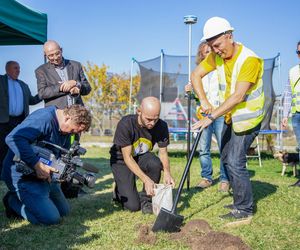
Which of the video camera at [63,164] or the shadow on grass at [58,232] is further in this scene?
the video camera at [63,164]

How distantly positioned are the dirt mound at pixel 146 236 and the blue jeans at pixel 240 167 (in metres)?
0.97

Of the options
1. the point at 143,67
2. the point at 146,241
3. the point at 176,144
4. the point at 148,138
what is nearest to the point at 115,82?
the point at 176,144

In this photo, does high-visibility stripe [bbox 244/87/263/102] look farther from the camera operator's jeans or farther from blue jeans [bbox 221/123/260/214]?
the camera operator's jeans

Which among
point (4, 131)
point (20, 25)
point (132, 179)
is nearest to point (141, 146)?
point (132, 179)

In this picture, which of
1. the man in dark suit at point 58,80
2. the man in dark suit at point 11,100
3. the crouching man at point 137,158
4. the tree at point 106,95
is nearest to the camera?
the crouching man at point 137,158

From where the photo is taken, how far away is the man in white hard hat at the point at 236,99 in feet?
11.5

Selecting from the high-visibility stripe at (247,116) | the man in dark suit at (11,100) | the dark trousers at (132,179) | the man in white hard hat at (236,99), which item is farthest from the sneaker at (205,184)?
the man in dark suit at (11,100)

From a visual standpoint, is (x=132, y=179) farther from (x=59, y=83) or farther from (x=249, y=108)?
(x=249, y=108)

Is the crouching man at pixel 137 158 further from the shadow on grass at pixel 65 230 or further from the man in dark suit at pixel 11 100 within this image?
the man in dark suit at pixel 11 100

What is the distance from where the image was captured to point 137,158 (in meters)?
4.43

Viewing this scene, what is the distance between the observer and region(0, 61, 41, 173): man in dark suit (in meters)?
5.61

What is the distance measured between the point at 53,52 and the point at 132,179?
65.9 inches

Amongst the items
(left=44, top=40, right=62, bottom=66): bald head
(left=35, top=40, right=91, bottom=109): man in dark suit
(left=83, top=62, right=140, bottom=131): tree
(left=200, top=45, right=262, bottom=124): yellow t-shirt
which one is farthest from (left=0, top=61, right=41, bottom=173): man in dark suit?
(left=83, top=62, right=140, bottom=131): tree

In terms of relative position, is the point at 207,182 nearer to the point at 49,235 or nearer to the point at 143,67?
the point at 49,235
